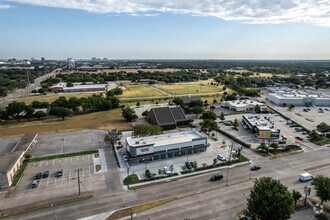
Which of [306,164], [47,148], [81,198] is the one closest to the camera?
[81,198]

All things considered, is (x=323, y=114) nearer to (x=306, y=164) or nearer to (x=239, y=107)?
(x=239, y=107)

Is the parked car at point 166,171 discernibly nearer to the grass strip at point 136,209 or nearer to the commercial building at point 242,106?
the grass strip at point 136,209

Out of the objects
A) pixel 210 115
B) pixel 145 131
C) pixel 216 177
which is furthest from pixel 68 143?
pixel 210 115

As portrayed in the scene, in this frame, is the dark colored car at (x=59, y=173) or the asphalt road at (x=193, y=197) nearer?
the asphalt road at (x=193, y=197)

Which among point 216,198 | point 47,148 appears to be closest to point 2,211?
point 47,148

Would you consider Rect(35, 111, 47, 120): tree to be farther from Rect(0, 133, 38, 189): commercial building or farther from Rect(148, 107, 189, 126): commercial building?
Rect(148, 107, 189, 126): commercial building

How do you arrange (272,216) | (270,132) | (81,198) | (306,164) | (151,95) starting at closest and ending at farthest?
1. (272,216)
2. (81,198)
3. (306,164)
4. (270,132)
5. (151,95)

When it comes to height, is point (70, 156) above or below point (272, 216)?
below

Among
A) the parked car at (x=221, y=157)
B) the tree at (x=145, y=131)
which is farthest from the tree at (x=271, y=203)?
the tree at (x=145, y=131)
